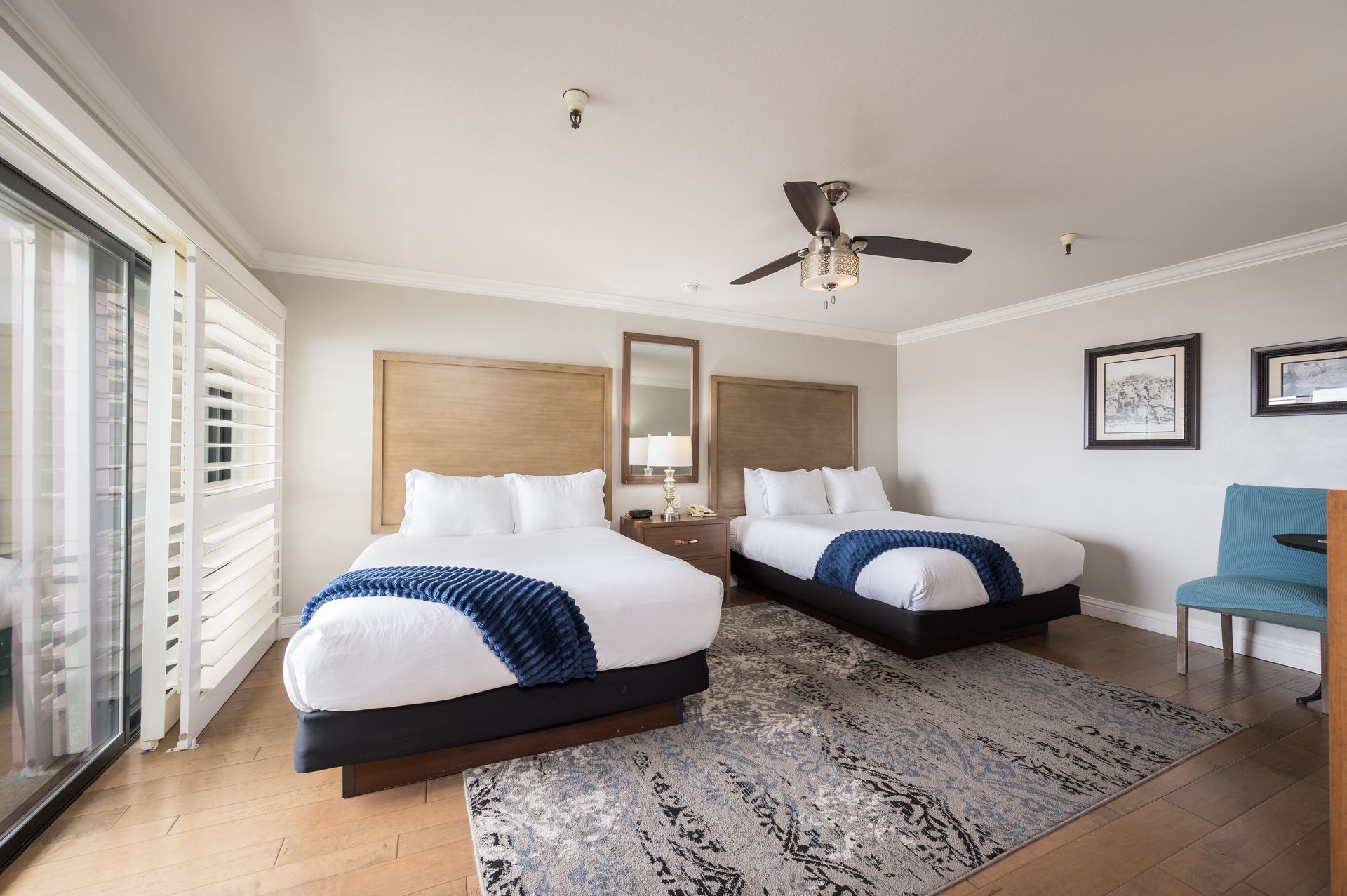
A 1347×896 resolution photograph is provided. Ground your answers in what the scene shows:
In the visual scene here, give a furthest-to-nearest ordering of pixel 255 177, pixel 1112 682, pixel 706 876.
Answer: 1. pixel 1112 682
2. pixel 255 177
3. pixel 706 876

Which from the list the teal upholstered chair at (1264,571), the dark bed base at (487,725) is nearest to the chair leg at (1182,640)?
the teal upholstered chair at (1264,571)

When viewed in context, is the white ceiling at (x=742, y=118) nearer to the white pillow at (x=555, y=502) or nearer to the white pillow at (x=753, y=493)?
the white pillow at (x=555, y=502)

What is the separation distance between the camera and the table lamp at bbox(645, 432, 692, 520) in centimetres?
440

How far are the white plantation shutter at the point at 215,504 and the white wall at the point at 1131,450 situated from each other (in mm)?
5284

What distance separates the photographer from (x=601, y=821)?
6.04ft

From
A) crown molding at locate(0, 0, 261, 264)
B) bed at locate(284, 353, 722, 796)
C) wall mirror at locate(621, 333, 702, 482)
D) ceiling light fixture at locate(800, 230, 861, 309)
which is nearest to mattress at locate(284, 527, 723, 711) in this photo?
bed at locate(284, 353, 722, 796)

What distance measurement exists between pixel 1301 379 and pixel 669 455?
3787 mm

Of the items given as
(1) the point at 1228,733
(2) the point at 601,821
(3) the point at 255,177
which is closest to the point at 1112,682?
(1) the point at 1228,733

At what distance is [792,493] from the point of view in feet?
15.7

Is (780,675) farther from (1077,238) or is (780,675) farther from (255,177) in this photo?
(255,177)

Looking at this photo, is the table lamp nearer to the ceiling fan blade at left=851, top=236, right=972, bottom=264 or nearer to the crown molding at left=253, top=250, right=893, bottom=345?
the crown molding at left=253, top=250, right=893, bottom=345

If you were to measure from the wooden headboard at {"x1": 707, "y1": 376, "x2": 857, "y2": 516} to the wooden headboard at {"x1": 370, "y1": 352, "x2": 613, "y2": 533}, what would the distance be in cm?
101

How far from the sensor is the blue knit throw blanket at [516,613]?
202 cm

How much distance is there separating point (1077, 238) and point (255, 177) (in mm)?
4227
